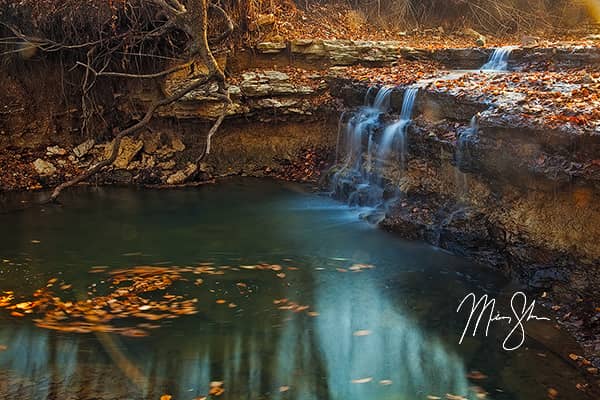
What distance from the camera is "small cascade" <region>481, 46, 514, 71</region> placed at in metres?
12.0

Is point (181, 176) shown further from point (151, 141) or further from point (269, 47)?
point (269, 47)

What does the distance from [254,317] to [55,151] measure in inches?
336

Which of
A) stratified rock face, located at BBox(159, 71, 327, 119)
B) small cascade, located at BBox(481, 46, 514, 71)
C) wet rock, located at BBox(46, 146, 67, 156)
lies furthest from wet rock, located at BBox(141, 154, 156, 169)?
small cascade, located at BBox(481, 46, 514, 71)

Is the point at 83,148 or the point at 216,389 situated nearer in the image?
the point at 216,389

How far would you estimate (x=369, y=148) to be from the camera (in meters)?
10.9

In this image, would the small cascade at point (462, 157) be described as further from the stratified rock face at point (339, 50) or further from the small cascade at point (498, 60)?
the stratified rock face at point (339, 50)

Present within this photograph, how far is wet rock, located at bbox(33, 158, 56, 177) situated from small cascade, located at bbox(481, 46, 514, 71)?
10555 millimetres

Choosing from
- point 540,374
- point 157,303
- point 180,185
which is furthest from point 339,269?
point 180,185

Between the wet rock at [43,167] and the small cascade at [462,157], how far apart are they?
911 cm

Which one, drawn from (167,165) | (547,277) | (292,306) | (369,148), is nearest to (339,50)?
(369,148)

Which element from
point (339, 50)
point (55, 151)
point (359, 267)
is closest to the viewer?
point (359, 267)

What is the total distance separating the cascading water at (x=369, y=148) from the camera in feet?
32.8

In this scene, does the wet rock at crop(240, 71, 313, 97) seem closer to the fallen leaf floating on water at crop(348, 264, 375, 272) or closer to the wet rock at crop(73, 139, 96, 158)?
the wet rock at crop(73, 139, 96, 158)

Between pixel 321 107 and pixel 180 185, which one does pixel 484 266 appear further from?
pixel 180 185
